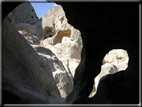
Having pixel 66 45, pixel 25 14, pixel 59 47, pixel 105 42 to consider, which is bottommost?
pixel 59 47

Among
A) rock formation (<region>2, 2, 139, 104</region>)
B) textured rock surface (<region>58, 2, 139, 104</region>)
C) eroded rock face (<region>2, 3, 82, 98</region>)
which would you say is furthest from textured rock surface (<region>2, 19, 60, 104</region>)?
eroded rock face (<region>2, 3, 82, 98</region>)

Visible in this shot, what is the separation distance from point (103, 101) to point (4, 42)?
9.07ft

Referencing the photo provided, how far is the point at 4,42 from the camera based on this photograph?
9.96 ft

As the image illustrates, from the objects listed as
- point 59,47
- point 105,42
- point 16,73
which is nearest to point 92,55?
point 105,42

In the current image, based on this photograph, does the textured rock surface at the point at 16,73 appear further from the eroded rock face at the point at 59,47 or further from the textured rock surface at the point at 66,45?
the textured rock surface at the point at 66,45

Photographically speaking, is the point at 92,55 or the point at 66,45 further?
the point at 66,45

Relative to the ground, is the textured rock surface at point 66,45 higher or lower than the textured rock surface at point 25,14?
lower

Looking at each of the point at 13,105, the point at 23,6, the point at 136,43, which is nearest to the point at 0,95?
the point at 13,105

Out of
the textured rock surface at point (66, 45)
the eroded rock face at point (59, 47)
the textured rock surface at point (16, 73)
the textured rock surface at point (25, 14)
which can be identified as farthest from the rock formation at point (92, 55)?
the textured rock surface at point (25, 14)

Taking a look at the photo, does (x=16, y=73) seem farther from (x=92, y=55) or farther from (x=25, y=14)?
(x=25, y=14)

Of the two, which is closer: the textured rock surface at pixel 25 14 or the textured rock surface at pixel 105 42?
the textured rock surface at pixel 105 42

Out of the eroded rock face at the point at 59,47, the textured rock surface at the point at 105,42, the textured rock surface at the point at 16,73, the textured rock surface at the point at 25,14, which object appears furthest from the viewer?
the textured rock surface at the point at 25,14

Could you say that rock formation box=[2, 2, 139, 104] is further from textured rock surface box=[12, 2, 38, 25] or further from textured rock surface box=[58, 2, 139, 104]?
textured rock surface box=[12, 2, 38, 25]

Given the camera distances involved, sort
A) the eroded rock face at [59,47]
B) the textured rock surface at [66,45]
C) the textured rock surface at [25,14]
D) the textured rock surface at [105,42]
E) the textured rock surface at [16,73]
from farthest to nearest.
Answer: the textured rock surface at [25,14] < the textured rock surface at [66,45] < the eroded rock face at [59,47] < the textured rock surface at [105,42] < the textured rock surface at [16,73]
